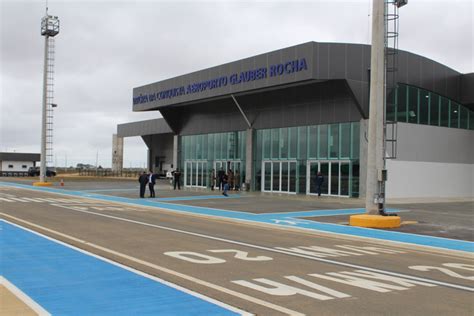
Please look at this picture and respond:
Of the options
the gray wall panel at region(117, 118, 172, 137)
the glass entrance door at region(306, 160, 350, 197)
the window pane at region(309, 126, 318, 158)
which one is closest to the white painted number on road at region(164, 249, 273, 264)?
the glass entrance door at region(306, 160, 350, 197)

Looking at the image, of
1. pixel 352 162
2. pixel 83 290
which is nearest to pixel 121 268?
pixel 83 290

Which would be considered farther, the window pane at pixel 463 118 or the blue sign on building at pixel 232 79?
the window pane at pixel 463 118

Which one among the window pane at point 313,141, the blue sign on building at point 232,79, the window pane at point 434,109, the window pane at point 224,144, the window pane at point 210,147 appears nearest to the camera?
the blue sign on building at point 232,79

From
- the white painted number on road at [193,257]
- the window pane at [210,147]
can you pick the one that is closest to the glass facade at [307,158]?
the window pane at [210,147]

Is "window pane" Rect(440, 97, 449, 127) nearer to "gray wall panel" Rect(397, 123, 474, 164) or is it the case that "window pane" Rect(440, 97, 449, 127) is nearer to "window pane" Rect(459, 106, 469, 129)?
"gray wall panel" Rect(397, 123, 474, 164)

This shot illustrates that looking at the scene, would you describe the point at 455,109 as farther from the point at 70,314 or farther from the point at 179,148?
the point at 70,314

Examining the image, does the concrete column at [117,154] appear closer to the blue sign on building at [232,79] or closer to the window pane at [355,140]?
the blue sign on building at [232,79]

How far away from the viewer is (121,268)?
8.78 m

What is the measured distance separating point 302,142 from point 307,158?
3.95 ft

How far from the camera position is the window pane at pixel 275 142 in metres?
35.9

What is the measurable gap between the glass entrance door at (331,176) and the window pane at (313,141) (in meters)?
0.52

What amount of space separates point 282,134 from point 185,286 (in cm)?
2865

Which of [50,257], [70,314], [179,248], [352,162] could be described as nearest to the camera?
[70,314]

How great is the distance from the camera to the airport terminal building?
95.6 feet
